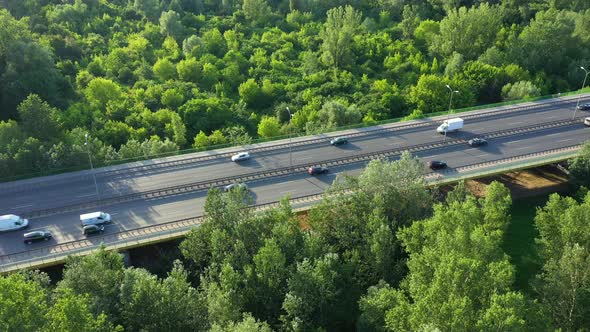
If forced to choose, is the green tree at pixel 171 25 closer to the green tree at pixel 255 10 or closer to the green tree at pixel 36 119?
the green tree at pixel 255 10

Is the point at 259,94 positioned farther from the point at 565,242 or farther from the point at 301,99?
the point at 565,242

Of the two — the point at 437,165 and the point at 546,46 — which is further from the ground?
the point at 546,46

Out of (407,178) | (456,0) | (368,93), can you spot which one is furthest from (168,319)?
(456,0)

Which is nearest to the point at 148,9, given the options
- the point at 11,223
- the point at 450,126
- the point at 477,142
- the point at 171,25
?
the point at 171,25

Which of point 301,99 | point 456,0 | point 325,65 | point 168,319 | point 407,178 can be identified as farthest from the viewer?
point 456,0

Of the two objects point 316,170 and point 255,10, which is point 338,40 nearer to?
point 255,10
